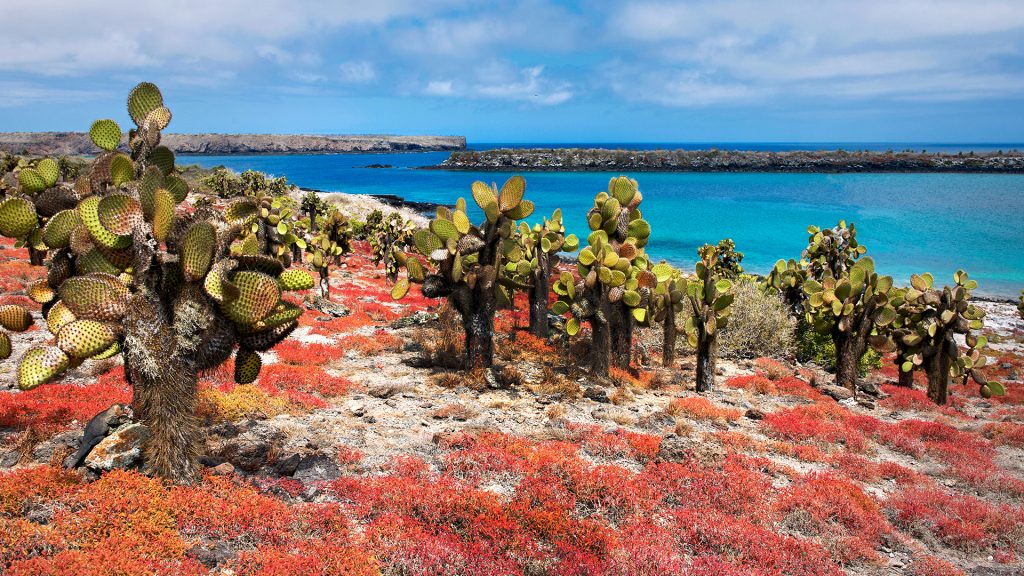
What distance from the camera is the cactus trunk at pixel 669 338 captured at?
14.5m

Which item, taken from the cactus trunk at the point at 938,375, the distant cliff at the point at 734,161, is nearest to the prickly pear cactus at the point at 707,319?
the cactus trunk at the point at 938,375

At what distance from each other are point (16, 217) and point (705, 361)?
12.5 metres

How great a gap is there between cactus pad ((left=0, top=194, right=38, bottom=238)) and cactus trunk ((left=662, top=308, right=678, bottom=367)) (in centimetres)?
1253

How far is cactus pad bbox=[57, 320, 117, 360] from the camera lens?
5.24 meters

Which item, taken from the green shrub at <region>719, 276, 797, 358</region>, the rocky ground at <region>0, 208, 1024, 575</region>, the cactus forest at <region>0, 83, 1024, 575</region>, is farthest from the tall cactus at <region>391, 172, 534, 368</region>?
the green shrub at <region>719, 276, 797, 358</region>

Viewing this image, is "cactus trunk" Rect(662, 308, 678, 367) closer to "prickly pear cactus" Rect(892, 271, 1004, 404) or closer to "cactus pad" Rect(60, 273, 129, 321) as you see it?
"prickly pear cactus" Rect(892, 271, 1004, 404)

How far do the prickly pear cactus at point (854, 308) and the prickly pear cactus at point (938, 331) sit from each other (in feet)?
1.73

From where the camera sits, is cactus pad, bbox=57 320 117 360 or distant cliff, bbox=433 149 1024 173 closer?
cactus pad, bbox=57 320 117 360

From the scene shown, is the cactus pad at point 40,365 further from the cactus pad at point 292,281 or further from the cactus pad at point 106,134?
the cactus pad at point 106,134

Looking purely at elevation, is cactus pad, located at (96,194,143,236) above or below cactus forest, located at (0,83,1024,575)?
above

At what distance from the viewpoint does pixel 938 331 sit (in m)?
13.9

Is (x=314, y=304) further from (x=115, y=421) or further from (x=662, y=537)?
(x=662, y=537)

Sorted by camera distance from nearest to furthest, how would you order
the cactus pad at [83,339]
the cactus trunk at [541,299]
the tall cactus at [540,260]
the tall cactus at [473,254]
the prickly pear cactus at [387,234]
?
the cactus pad at [83,339], the tall cactus at [473,254], the tall cactus at [540,260], the cactus trunk at [541,299], the prickly pear cactus at [387,234]

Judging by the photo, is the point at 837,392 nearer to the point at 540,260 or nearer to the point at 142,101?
the point at 540,260
